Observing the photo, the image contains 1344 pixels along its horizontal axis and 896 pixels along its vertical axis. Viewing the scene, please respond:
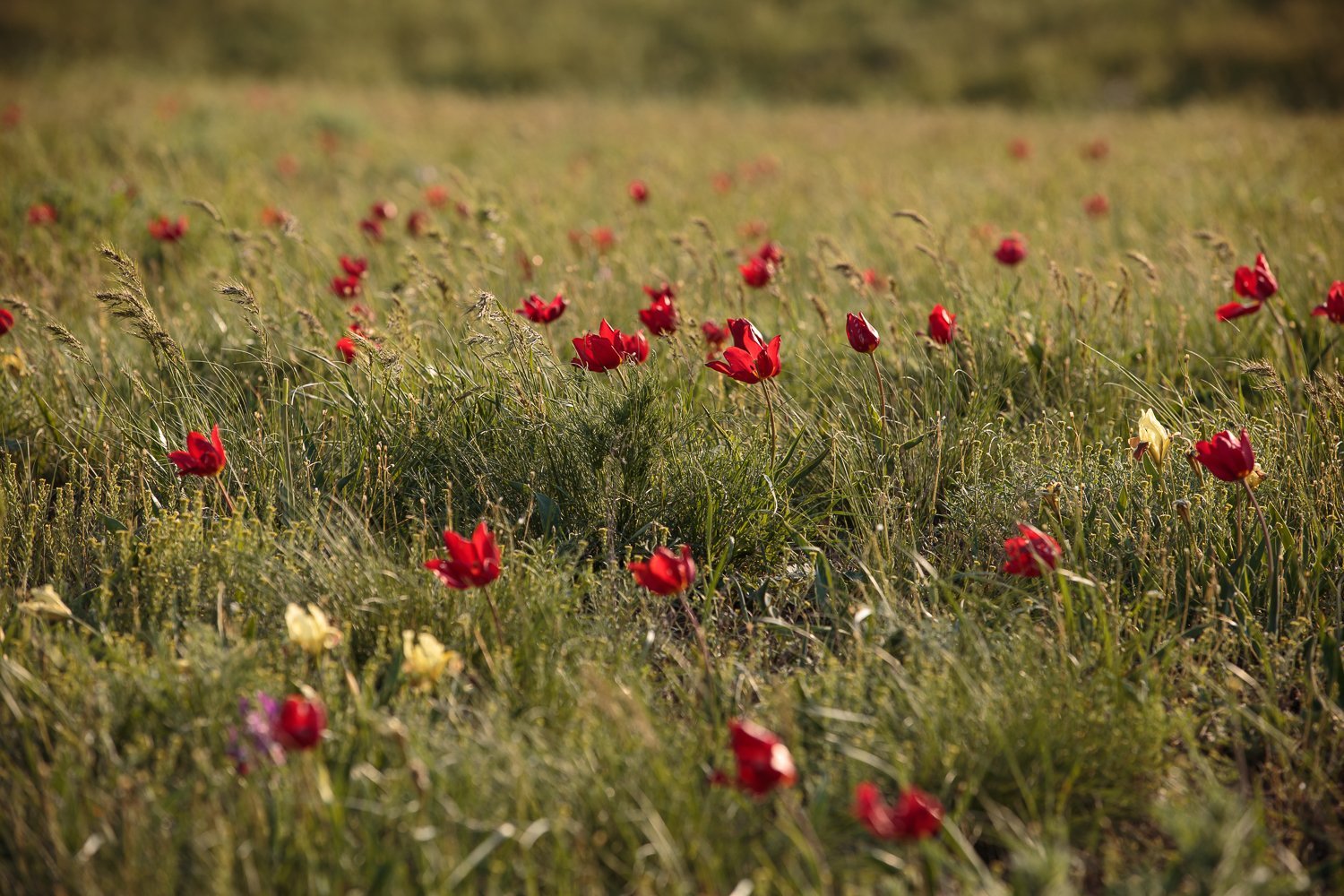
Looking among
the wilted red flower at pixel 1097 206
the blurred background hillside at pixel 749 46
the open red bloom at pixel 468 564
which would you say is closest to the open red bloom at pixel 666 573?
the open red bloom at pixel 468 564

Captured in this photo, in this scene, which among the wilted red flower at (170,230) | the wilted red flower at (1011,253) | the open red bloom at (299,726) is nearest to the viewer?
the open red bloom at (299,726)

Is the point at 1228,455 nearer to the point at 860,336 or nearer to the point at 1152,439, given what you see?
the point at 1152,439

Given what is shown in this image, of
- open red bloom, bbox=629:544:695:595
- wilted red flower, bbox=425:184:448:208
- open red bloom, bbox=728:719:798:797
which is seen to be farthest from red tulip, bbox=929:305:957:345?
wilted red flower, bbox=425:184:448:208

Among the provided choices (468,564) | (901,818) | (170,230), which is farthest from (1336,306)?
(170,230)

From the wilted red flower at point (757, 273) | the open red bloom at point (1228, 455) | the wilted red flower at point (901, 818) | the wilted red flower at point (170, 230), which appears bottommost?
the wilted red flower at point (901, 818)

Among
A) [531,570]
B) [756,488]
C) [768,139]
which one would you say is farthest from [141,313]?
[768,139]

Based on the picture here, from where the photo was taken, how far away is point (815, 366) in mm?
2633

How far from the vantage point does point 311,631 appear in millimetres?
1533

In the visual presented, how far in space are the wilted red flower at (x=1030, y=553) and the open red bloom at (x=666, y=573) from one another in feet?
1.71

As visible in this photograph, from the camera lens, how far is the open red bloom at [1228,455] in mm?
1676

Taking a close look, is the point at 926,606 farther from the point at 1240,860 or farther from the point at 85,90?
the point at 85,90

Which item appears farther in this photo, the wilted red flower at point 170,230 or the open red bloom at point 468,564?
the wilted red flower at point 170,230

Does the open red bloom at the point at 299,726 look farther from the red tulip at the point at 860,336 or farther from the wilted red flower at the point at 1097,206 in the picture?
the wilted red flower at the point at 1097,206

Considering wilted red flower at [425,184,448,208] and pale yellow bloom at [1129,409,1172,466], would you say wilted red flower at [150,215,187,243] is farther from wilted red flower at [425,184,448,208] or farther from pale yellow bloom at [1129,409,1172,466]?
pale yellow bloom at [1129,409,1172,466]
